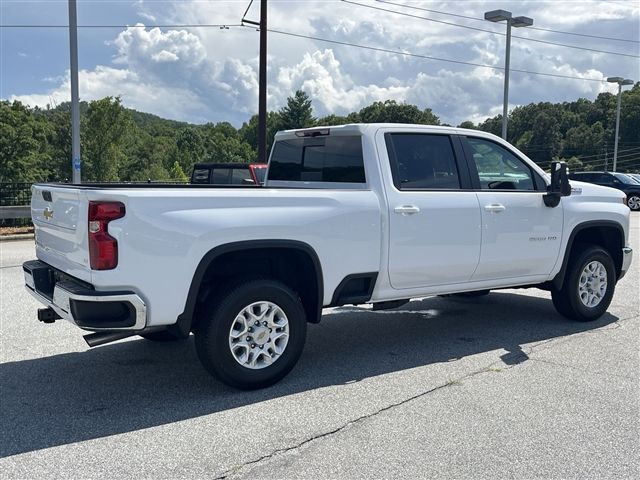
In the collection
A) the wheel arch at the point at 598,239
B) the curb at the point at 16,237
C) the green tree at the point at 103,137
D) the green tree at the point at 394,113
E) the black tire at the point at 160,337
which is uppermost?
the green tree at the point at 394,113

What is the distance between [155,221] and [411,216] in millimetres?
2180

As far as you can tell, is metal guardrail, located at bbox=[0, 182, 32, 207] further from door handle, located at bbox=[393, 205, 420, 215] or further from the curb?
door handle, located at bbox=[393, 205, 420, 215]

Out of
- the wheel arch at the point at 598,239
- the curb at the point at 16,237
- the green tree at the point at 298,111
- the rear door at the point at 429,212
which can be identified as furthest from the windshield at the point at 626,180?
the green tree at the point at 298,111

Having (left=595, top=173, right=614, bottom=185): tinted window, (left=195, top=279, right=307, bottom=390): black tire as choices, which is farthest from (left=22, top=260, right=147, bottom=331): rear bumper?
(left=595, top=173, right=614, bottom=185): tinted window

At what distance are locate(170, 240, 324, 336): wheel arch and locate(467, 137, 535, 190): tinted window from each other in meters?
2.04

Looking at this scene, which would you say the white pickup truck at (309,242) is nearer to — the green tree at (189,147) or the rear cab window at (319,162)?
the rear cab window at (319,162)

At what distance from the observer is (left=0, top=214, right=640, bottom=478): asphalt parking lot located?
339cm

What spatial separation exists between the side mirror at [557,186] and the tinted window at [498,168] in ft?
0.59

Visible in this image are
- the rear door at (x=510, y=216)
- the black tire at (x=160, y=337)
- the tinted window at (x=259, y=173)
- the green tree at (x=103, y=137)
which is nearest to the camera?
the black tire at (x=160, y=337)

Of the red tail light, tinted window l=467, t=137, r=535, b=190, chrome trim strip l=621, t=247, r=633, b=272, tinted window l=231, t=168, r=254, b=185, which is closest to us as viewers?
the red tail light

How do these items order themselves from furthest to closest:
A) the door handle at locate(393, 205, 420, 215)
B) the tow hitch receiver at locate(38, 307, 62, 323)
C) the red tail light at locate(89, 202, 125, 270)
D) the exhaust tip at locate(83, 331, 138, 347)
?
the door handle at locate(393, 205, 420, 215) → the tow hitch receiver at locate(38, 307, 62, 323) → the exhaust tip at locate(83, 331, 138, 347) → the red tail light at locate(89, 202, 125, 270)

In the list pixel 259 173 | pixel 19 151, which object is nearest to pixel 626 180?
pixel 259 173

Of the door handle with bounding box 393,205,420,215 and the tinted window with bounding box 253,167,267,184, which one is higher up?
the tinted window with bounding box 253,167,267,184

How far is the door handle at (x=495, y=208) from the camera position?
559cm
